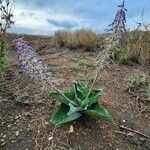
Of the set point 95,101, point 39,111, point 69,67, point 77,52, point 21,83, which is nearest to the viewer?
point 95,101

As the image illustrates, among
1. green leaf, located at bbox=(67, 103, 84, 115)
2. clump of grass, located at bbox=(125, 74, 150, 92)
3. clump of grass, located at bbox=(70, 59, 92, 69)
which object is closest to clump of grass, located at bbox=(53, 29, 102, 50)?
clump of grass, located at bbox=(70, 59, 92, 69)

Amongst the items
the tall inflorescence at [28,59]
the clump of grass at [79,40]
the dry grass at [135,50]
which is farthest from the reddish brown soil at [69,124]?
the clump of grass at [79,40]

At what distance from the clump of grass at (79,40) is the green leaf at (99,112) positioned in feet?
12.0

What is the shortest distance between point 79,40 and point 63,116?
4175mm

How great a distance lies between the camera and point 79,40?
8.11 metres

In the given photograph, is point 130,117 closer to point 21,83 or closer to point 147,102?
point 147,102

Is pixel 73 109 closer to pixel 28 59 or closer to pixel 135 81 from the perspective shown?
pixel 28 59

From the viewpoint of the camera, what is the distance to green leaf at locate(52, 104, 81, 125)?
3.98 metres

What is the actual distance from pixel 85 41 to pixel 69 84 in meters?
2.90

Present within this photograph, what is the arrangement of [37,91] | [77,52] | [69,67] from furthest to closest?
[77,52] → [69,67] → [37,91]

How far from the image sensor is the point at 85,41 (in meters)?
7.93

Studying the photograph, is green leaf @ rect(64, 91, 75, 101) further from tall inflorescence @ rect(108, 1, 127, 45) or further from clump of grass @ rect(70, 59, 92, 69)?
clump of grass @ rect(70, 59, 92, 69)

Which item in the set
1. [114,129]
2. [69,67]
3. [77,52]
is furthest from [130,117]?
[77,52]

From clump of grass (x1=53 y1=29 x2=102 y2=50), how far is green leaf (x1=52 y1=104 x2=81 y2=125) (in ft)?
12.0
